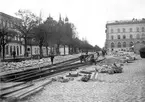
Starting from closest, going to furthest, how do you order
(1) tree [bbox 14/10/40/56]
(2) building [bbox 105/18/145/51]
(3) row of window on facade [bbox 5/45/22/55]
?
(1) tree [bbox 14/10/40/56]
(3) row of window on facade [bbox 5/45/22/55]
(2) building [bbox 105/18/145/51]

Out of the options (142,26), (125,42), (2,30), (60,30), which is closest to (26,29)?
(2,30)

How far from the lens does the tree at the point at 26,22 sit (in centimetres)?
4119

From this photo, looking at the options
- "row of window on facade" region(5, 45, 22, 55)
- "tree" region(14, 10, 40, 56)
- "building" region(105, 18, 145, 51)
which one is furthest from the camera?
"building" region(105, 18, 145, 51)

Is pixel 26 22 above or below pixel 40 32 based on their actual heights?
above

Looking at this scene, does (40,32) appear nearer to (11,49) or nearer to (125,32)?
(11,49)

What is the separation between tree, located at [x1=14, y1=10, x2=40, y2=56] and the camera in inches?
1622

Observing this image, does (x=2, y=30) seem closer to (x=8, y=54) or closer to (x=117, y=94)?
(x=8, y=54)

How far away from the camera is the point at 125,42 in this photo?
97938 millimetres

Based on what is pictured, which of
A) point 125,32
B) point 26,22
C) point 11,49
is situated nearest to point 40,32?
point 26,22

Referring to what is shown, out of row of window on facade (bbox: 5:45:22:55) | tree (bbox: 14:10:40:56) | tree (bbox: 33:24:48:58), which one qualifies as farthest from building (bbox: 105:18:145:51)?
tree (bbox: 14:10:40:56)

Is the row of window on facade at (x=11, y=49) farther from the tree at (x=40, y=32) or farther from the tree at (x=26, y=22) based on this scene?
the tree at (x=40, y=32)

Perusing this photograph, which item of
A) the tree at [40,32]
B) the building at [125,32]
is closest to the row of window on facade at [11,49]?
the tree at [40,32]

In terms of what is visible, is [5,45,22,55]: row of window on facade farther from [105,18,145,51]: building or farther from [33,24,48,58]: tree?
[105,18,145,51]: building

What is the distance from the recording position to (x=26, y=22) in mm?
41844
